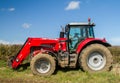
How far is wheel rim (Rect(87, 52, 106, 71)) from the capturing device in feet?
47.1

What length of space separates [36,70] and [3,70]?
7.03 ft

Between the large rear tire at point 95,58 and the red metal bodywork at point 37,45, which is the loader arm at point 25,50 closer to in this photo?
the red metal bodywork at point 37,45

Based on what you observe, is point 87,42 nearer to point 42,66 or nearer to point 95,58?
point 95,58

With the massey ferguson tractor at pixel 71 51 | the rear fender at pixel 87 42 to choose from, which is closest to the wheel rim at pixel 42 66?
the massey ferguson tractor at pixel 71 51

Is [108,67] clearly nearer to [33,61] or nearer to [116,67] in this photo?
[116,67]

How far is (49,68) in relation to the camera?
13836mm

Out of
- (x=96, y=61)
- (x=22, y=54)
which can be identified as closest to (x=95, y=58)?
(x=96, y=61)

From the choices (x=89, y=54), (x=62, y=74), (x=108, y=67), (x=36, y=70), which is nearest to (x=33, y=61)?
(x=36, y=70)

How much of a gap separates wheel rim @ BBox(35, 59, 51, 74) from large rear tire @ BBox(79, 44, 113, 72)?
1.64 meters

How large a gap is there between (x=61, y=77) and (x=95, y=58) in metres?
2.33

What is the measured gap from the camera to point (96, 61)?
1448cm

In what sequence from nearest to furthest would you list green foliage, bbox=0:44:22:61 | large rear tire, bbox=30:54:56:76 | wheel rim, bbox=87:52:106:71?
large rear tire, bbox=30:54:56:76, wheel rim, bbox=87:52:106:71, green foliage, bbox=0:44:22:61

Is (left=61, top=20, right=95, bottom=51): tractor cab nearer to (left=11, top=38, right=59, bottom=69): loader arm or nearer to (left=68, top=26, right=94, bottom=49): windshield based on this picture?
(left=68, top=26, right=94, bottom=49): windshield

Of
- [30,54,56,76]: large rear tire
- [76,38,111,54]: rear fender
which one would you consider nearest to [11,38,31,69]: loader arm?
[30,54,56,76]: large rear tire
